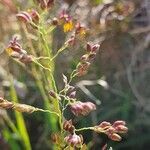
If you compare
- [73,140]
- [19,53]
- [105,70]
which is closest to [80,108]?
[73,140]

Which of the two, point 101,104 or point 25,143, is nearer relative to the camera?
point 25,143

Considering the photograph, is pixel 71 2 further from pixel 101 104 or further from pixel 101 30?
pixel 101 104

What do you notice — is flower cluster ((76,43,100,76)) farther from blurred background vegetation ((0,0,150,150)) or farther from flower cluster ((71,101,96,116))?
blurred background vegetation ((0,0,150,150))

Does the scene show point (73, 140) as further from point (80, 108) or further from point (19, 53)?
point (19, 53)

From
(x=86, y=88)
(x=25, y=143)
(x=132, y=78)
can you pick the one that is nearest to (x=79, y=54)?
(x=86, y=88)

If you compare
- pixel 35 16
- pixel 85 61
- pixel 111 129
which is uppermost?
pixel 35 16

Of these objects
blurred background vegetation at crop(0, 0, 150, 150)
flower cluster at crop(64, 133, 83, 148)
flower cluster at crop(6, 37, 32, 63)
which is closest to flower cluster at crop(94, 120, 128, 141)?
flower cluster at crop(64, 133, 83, 148)

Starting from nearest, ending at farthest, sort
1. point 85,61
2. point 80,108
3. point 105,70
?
point 80,108
point 85,61
point 105,70

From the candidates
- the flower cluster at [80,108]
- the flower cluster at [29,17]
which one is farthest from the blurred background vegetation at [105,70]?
the flower cluster at [80,108]

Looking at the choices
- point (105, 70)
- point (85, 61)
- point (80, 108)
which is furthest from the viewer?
point (105, 70)
